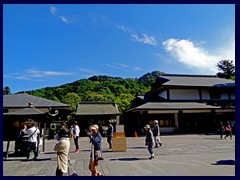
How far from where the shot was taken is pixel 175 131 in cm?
Answer: 2508

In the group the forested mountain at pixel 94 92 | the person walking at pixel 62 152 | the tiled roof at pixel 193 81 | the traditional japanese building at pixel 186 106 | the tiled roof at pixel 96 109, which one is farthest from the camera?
the forested mountain at pixel 94 92

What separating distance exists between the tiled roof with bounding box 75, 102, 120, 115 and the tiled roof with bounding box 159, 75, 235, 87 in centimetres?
656

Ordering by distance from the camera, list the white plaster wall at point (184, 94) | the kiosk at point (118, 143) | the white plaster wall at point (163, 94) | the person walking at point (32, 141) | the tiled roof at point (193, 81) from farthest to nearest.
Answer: the tiled roof at point (193, 81), the white plaster wall at point (163, 94), the white plaster wall at point (184, 94), the kiosk at point (118, 143), the person walking at point (32, 141)

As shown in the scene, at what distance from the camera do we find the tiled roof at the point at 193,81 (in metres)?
27.8

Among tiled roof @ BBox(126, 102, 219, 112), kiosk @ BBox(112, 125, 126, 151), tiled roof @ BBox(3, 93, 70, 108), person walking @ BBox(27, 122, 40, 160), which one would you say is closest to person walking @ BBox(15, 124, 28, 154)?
person walking @ BBox(27, 122, 40, 160)

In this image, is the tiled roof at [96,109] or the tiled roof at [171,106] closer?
the tiled roof at [171,106]

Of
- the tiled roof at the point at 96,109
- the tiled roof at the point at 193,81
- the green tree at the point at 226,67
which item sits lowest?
the tiled roof at the point at 96,109

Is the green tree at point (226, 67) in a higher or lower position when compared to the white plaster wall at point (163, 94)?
higher

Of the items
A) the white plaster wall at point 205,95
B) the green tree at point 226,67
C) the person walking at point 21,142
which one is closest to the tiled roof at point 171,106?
the white plaster wall at point 205,95

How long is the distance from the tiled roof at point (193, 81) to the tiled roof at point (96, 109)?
6556mm

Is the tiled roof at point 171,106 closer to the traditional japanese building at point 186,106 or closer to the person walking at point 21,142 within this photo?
the traditional japanese building at point 186,106

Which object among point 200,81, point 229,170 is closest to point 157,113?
point 200,81

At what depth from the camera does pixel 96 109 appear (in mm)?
26375
